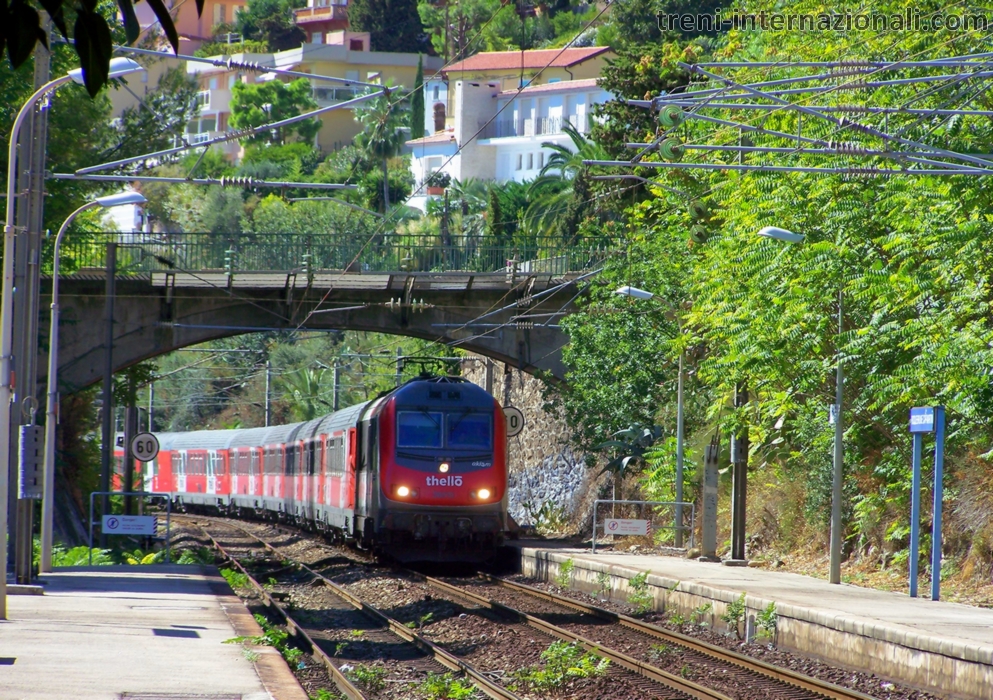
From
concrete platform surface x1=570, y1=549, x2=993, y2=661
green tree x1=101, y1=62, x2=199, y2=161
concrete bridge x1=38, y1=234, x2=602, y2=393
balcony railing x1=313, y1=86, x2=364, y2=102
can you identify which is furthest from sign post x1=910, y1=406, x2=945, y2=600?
balcony railing x1=313, y1=86, x2=364, y2=102

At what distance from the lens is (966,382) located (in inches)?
625

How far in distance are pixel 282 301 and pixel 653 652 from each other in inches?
877

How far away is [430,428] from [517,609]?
6012 millimetres

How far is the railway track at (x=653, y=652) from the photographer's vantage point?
11.3m

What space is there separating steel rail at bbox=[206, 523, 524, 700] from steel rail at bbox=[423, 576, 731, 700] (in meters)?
1.34

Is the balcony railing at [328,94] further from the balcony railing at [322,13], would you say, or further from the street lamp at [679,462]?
the street lamp at [679,462]

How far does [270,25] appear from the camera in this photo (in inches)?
5472

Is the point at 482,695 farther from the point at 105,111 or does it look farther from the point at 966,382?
the point at 105,111

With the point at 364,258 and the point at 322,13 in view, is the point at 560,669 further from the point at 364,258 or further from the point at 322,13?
the point at 322,13

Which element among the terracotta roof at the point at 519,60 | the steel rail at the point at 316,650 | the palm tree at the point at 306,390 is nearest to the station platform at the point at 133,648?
the steel rail at the point at 316,650

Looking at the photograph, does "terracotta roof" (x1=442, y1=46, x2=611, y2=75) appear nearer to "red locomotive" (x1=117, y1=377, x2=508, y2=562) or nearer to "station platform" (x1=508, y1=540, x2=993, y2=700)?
"red locomotive" (x1=117, y1=377, x2=508, y2=562)

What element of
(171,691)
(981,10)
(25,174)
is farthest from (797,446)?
(171,691)

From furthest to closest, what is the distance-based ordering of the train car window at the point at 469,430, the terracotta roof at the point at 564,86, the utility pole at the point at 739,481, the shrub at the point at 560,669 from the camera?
1. the terracotta roof at the point at 564,86
2. the train car window at the point at 469,430
3. the utility pole at the point at 739,481
4. the shrub at the point at 560,669

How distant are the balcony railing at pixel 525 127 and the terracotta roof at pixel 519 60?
441cm
